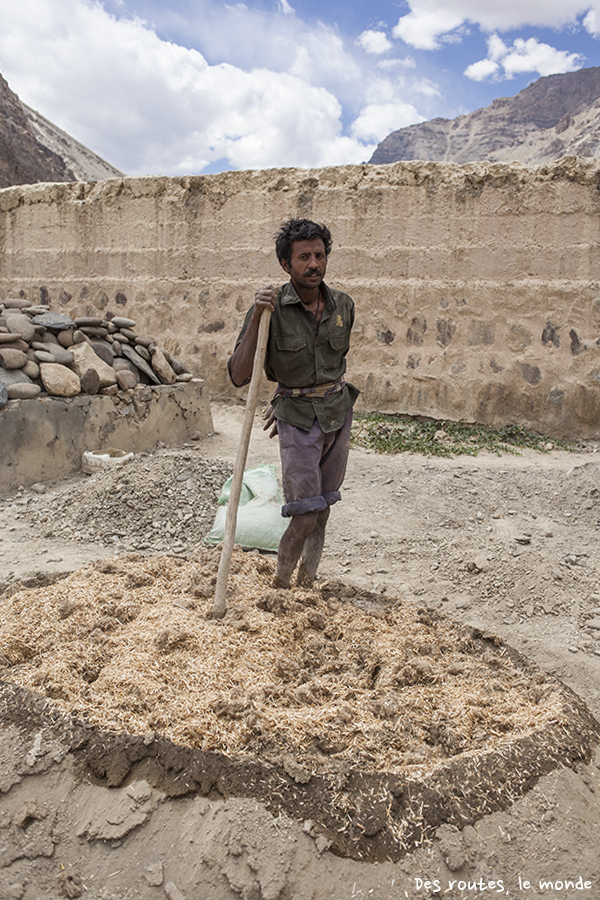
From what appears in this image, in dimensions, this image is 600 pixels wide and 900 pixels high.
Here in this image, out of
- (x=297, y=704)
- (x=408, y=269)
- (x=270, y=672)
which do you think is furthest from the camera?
(x=408, y=269)

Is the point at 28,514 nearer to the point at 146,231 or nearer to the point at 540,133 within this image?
the point at 146,231

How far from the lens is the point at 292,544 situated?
2.85 m

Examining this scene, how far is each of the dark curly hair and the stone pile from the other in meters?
3.05

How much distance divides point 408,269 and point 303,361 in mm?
4933

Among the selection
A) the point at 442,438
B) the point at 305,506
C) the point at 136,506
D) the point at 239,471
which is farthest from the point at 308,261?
the point at 442,438

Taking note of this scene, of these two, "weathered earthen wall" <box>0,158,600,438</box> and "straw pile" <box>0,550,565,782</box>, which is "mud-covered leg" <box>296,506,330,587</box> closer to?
"straw pile" <box>0,550,565,782</box>

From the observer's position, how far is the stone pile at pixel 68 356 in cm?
491

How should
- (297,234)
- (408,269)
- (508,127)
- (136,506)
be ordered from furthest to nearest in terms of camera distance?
(508,127) < (408,269) < (136,506) < (297,234)

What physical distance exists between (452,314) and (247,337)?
16.1ft

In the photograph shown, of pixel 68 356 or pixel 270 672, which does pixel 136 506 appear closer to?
pixel 68 356

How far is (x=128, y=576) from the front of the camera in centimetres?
296

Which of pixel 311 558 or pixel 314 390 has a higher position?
pixel 314 390

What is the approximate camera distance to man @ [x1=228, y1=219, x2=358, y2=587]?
8.54 ft

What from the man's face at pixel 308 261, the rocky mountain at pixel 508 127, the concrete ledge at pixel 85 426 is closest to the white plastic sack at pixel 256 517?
the man's face at pixel 308 261
